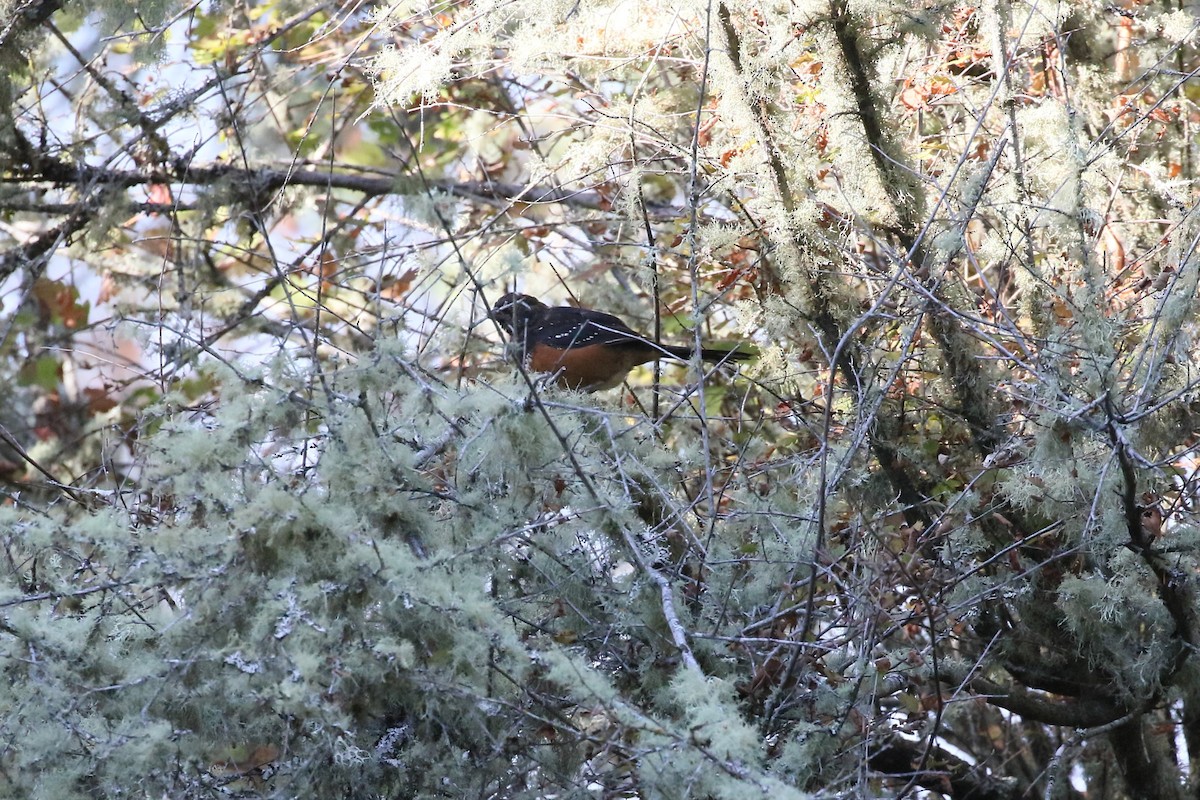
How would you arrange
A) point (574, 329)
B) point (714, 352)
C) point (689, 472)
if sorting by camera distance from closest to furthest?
1. point (689, 472)
2. point (714, 352)
3. point (574, 329)

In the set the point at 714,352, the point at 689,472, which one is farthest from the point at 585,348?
the point at 689,472

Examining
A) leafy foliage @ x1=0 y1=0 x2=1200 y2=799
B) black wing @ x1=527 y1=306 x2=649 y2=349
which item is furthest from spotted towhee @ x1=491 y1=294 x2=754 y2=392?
leafy foliage @ x1=0 y1=0 x2=1200 y2=799

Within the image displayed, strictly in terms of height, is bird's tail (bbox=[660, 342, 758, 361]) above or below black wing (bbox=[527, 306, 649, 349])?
below

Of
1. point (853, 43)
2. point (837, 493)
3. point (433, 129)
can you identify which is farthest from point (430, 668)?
point (433, 129)

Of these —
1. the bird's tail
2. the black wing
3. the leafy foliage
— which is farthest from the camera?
the black wing

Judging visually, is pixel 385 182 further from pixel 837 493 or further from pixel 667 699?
pixel 667 699

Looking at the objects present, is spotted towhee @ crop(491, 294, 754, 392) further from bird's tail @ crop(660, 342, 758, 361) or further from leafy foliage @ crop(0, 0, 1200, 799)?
leafy foliage @ crop(0, 0, 1200, 799)

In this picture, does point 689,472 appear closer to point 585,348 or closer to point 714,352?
point 714,352

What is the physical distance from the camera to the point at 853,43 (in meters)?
3.28

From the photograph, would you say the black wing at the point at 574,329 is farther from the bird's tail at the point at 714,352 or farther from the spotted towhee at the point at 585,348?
the bird's tail at the point at 714,352

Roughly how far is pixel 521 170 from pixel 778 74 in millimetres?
2958

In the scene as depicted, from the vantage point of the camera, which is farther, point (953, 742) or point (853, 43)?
point (953, 742)

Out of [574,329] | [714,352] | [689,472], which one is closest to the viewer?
[689,472]

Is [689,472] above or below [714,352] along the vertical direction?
above
